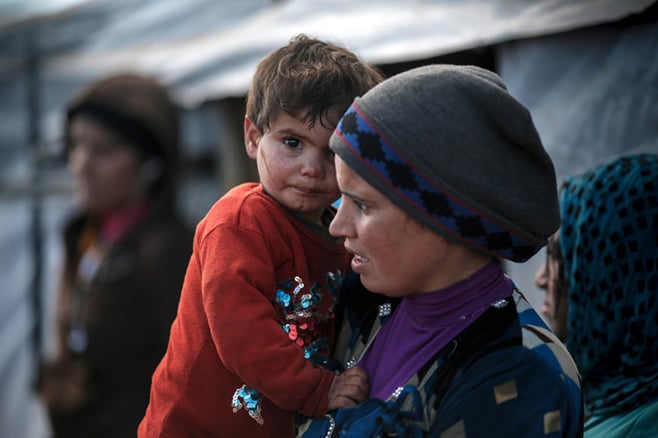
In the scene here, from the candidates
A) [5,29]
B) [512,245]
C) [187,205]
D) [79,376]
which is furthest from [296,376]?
[5,29]

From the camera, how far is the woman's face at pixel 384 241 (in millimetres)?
1602

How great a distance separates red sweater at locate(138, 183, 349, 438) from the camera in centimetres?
170

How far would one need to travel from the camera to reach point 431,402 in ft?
5.12

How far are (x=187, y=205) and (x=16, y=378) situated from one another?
6.15ft

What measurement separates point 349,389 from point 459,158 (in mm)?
570

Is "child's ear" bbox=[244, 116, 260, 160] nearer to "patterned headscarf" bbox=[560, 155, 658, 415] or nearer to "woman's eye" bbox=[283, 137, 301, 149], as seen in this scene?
"woman's eye" bbox=[283, 137, 301, 149]

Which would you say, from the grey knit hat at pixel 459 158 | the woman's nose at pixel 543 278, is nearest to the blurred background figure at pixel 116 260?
the woman's nose at pixel 543 278

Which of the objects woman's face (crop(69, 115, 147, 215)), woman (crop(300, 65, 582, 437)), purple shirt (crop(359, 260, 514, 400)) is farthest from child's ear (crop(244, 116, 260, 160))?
woman's face (crop(69, 115, 147, 215))

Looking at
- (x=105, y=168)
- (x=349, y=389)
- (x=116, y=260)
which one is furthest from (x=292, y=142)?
(x=105, y=168)

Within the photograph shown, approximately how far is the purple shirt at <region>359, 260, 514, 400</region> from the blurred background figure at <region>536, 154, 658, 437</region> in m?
0.65

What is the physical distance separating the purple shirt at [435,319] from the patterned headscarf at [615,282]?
65cm

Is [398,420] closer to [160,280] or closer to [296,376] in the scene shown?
[296,376]

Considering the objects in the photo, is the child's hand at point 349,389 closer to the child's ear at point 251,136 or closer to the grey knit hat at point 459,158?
the grey knit hat at point 459,158

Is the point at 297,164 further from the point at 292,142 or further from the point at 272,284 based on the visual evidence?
the point at 272,284
